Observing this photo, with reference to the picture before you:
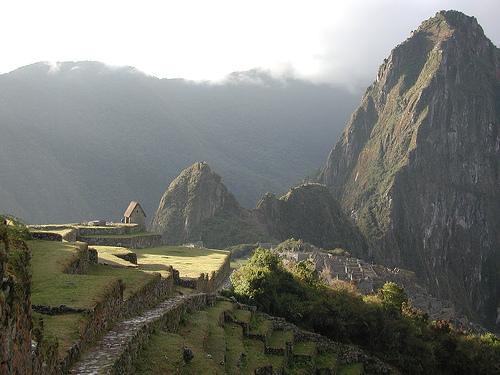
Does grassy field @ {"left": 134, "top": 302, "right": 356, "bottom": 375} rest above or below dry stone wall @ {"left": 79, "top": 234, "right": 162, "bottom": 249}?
below

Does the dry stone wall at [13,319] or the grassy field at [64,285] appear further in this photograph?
the grassy field at [64,285]

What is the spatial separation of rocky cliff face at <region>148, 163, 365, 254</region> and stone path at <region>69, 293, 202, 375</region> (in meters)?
73.4

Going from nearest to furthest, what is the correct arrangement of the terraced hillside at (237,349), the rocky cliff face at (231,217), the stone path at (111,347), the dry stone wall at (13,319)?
the dry stone wall at (13,319)
the stone path at (111,347)
the terraced hillside at (237,349)
the rocky cliff face at (231,217)

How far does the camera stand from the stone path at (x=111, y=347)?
10023 millimetres

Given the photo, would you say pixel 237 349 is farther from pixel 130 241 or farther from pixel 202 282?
pixel 130 241

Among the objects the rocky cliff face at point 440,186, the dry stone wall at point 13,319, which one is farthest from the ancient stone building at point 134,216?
the rocky cliff face at point 440,186

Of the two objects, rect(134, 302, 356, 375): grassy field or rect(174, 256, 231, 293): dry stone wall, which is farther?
rect(174, 256, 231, 293): dry stone wall

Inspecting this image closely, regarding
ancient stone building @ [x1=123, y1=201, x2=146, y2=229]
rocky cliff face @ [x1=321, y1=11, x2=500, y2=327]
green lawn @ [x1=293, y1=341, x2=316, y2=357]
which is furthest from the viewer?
rocky cliff face @ [x1=321, y1=11, x2=500, y2=327]

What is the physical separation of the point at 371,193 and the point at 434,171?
2276cm

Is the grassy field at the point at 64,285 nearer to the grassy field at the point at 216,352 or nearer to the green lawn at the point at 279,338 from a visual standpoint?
the grassy field at the point at 216,352

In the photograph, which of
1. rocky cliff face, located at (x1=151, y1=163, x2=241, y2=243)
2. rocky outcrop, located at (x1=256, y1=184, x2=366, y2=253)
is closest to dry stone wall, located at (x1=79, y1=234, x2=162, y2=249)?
rocky cliff face, located at (x1=151, y1=163, x2=241, y2=243)

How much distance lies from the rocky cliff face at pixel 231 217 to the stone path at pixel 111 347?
73.4 m

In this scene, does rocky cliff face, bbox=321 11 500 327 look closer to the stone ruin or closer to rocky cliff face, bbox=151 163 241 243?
rocky cliff face, bbox=151 163 241 243

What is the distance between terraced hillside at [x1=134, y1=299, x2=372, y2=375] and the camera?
505 inches
